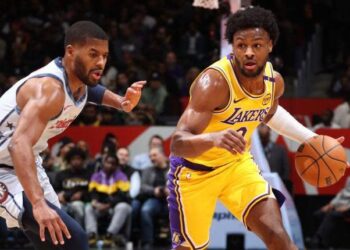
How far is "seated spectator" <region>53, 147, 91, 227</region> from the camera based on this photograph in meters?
10.7

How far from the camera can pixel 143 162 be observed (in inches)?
445

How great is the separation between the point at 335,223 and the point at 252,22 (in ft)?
18.5

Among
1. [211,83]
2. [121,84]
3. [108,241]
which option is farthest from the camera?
[121,84]

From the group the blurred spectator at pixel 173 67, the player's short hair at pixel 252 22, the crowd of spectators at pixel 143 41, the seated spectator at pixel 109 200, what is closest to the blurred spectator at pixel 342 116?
the crowd of spectators at pixel 143 41

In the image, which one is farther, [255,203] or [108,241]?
[108,241]

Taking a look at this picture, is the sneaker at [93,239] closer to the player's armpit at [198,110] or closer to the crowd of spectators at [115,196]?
the crowd of spectators at [115,196]

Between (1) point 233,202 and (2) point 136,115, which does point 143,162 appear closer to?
(2) point 136,115

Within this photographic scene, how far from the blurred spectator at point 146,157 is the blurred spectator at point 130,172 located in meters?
0.25

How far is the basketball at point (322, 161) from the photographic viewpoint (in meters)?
6.05

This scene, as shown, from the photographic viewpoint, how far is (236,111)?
224 inches

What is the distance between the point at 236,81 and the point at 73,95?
109cm

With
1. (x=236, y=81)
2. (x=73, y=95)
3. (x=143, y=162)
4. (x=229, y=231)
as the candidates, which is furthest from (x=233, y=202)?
(x=143, y=162)

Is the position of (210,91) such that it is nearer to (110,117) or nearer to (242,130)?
(242,130)

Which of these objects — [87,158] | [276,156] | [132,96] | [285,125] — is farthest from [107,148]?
[132,96]
